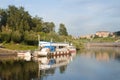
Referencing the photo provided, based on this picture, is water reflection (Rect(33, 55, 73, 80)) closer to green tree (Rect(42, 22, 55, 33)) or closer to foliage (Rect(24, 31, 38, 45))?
foliage (Rect(24, 31, 38, 45))

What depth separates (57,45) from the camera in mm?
83625

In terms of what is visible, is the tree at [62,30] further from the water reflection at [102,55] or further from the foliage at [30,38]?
the foliage at [30,38]

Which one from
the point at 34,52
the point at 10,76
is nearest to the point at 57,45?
the point at 34,52

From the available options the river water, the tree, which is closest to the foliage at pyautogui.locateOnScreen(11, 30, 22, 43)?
the river water

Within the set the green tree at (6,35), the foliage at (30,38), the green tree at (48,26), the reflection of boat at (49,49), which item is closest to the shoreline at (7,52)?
the reflection of boat at (49,49)

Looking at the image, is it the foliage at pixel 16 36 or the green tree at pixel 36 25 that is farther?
the green tree at pixel 36 25

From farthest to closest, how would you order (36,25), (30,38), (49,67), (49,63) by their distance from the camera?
(36,25)
(30,38)
(49,63)
(49,67)

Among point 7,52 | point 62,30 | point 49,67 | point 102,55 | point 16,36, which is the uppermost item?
point 62,30

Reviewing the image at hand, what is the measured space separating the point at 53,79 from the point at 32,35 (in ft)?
189

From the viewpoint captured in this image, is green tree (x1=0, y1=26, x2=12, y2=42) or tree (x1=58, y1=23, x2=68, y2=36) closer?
green tree (x1=0, y1=26, x2=12, y2=42)

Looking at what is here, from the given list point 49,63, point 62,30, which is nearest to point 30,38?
point 49,63

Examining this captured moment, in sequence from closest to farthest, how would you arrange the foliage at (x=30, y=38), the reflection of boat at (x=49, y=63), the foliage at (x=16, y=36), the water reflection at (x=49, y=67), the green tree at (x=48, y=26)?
the water reflection at (x=49, y=67)
the reflection of boat at (x=49, y=63)
the foliage at (x=16, y=36)
the foliage at (x=30, y=38)
the green tree at (x=48, y=26)

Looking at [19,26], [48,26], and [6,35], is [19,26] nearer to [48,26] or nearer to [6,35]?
[6,35]

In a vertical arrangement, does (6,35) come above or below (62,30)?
below
